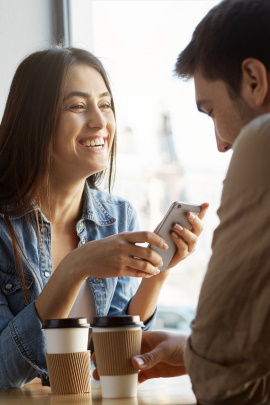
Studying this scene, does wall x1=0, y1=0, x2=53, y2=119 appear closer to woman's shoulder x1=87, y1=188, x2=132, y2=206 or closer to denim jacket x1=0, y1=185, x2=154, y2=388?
woman's shoulder x1=87, y1=188, x2=132, y2=206

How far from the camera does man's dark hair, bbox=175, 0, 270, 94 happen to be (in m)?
1.14

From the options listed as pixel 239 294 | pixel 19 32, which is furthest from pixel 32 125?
Result: pixel 239 294

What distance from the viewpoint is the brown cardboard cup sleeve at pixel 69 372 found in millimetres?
1324

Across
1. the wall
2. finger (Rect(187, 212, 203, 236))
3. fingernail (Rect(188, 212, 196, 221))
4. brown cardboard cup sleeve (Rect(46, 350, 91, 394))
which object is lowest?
brown cardboard cup sleeve (Rect(46, 350, 91, 394))

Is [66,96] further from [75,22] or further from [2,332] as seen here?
[75,22]

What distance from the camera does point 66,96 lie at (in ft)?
6.65

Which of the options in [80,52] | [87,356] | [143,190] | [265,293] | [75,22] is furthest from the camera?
[143,190]

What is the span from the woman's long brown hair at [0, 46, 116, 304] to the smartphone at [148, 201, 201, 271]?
20.3 inches

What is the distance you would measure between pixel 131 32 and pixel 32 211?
1496mm

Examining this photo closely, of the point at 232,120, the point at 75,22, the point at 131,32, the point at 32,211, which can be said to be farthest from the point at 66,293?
the point at 131,32

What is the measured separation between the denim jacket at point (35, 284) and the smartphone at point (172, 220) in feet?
1.12

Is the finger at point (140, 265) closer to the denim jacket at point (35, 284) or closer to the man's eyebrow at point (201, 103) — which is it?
the denim jacket at point (35, 284)

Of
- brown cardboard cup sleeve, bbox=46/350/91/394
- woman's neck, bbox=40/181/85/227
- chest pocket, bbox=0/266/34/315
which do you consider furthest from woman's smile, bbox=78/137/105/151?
brown cardboard cup sleeve, bbox=46/350/91/394

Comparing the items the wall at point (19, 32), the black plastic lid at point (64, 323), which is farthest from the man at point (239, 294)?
the wall at point (19, 32)
